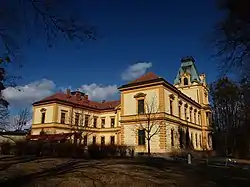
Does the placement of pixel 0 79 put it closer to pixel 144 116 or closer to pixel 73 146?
pixel 73 146

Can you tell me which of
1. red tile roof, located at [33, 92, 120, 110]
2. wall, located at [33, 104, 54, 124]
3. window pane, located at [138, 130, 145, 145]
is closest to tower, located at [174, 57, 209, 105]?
red tile roof, located at [33, 92, 120, 110]

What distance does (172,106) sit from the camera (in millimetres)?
38562

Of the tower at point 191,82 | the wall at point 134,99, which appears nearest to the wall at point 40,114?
the wall at point 134,99

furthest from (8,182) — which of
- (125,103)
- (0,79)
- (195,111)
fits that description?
(195,111)

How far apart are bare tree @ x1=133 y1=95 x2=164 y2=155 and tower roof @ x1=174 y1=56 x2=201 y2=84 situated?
23.1 metres

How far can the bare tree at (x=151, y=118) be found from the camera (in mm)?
34894

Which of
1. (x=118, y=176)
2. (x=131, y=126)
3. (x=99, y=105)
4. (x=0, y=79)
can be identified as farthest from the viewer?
(x=99, y=105)

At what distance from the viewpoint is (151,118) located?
35562 millimetres

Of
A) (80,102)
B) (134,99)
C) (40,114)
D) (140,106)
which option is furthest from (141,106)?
(40,114)

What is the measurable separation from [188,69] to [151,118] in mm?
26809

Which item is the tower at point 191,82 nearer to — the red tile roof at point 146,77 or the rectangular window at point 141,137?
the red tile roof at point 146,77

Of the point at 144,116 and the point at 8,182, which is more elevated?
the point at 144,116

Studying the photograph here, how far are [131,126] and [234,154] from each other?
53.4 feet

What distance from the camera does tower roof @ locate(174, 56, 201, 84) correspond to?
57222 millimetres
